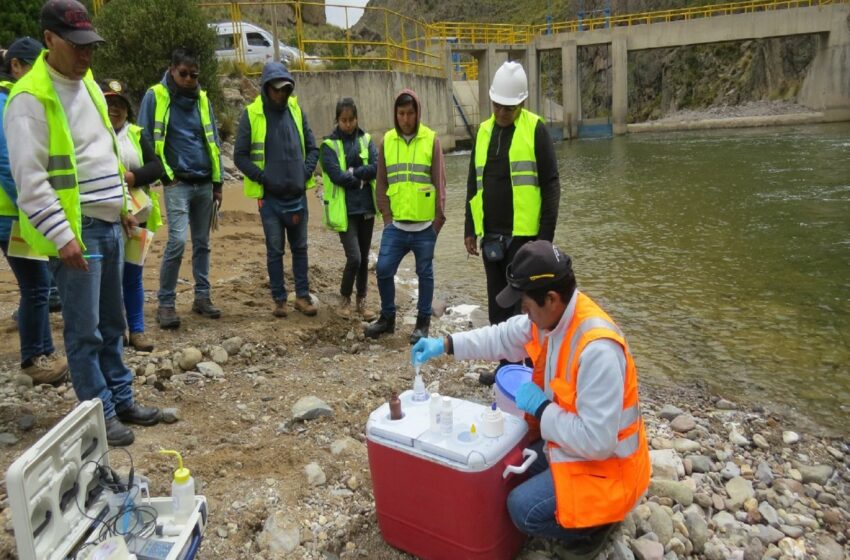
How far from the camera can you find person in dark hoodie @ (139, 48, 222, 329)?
486 centimetres

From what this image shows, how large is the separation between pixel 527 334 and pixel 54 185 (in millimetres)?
2239

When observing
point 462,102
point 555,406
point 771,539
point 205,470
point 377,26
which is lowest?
point 771,539

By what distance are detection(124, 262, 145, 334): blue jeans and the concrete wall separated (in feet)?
43.4

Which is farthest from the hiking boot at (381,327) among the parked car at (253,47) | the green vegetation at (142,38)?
the parked car at (253,47)

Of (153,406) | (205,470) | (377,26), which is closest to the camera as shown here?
(205,470)

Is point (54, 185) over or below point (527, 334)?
over

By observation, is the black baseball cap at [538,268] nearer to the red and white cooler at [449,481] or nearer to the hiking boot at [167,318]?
the red and white cooler at [449,481]

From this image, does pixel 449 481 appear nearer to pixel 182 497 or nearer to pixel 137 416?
pixel 182 497

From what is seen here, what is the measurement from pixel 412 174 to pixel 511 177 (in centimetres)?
107

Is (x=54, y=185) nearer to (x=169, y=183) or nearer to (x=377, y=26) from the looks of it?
(x=169, y=183)

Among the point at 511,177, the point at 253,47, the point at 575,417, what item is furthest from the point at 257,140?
the point at 253,47

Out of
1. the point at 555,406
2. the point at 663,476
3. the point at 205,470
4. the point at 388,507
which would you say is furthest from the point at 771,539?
the point at 205,470

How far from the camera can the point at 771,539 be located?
2.94 metres

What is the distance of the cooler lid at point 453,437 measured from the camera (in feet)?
7.84
